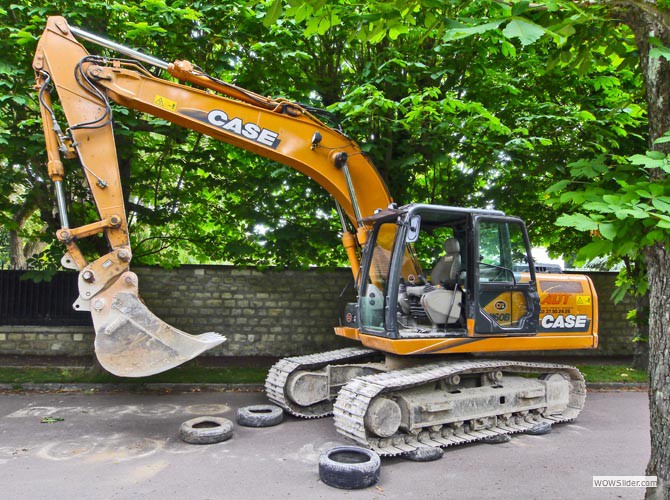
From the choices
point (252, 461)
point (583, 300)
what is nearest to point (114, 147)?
point (252, 461)

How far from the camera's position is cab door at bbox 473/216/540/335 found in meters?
6.45

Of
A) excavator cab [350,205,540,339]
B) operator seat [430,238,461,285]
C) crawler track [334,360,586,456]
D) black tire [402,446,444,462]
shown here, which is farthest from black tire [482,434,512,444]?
operator seat [430,238,461,285]

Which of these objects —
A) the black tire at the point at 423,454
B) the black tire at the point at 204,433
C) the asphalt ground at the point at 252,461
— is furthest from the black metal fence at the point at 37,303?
the black tire at the point at 423,454

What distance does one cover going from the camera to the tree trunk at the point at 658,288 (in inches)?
130

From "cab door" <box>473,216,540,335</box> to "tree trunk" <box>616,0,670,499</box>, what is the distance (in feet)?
9.73

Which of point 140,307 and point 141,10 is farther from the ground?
point 141,10

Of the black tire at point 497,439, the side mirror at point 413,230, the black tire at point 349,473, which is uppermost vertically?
the side mirror at point 413,230

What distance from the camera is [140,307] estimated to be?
5523 mm

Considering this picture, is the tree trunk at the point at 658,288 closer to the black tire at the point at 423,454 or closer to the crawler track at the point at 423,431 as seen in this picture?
the black tire at the point at 423,454

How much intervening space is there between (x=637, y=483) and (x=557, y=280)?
2.82m

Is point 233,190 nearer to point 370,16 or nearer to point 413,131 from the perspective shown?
point 413,131

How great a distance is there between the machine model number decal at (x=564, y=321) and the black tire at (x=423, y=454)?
249cm

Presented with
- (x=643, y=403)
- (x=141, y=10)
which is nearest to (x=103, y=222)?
(x=141, y=10)

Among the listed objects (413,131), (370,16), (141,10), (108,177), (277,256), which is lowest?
(277,256)
